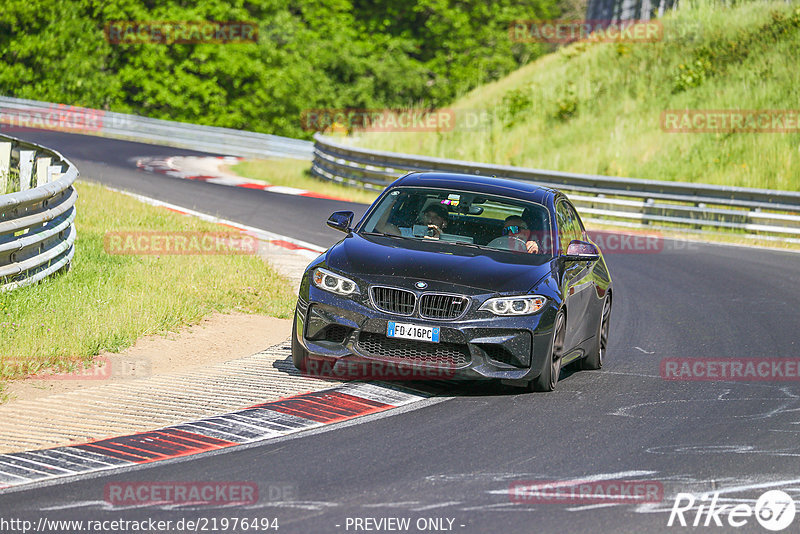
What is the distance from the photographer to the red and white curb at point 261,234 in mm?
17441

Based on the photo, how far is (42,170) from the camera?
52.2 ft

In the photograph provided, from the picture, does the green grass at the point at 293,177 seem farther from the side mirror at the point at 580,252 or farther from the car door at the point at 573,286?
the side mirror at the point at 580,252

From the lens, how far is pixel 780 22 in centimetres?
3475

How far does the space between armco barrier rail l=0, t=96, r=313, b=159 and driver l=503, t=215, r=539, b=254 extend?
30370 mm

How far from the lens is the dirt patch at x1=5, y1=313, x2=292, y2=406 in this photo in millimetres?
8844

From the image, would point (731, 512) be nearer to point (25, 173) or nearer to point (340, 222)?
point (340, 222)

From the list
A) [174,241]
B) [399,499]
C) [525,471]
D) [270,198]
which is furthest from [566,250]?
[270,198]

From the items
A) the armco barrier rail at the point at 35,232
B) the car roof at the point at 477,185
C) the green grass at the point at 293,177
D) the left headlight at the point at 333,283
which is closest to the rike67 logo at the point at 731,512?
the left headlight at the point at 333,283

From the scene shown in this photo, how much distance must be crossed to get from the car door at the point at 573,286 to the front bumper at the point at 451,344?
0.66 m

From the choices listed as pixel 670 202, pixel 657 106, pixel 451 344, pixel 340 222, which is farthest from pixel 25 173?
pixel 657 106

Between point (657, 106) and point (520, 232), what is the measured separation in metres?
24.6

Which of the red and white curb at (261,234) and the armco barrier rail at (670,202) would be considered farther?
the armco barrier rail at (670,202)

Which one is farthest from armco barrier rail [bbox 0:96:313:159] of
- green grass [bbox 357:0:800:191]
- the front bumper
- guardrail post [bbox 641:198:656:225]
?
the front bumper

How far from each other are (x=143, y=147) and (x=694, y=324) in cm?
2716
